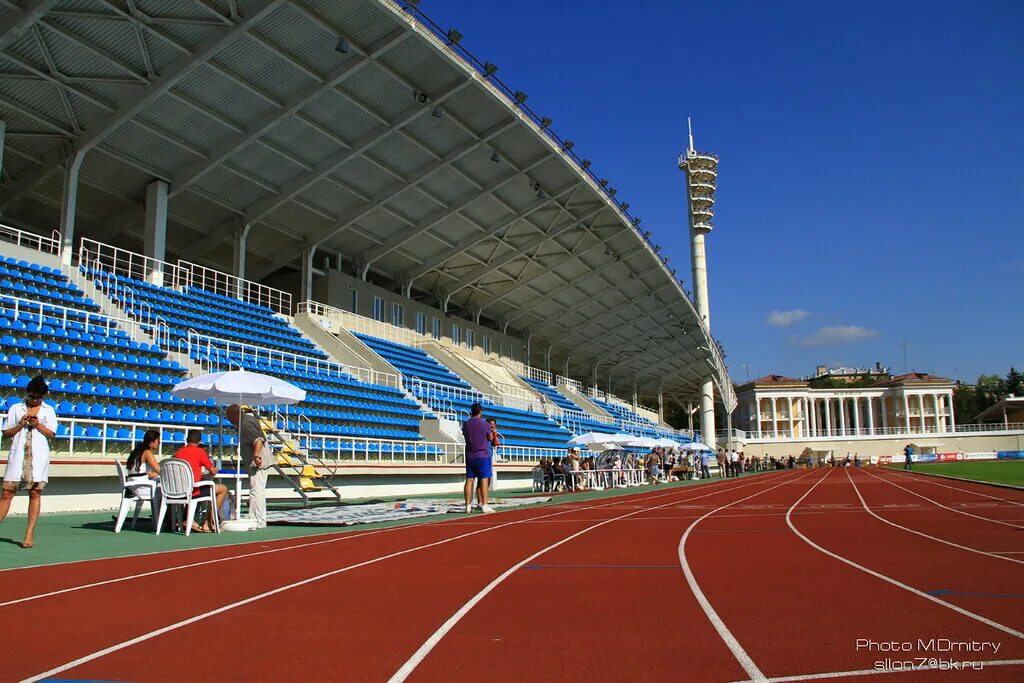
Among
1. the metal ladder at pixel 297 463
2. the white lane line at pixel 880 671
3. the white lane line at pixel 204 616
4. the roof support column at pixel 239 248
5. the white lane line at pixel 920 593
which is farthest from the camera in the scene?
the roof support column at pixel 239 248

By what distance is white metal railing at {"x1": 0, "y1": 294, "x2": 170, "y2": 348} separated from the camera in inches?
661

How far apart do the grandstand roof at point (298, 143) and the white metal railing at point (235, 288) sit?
3.60 feet

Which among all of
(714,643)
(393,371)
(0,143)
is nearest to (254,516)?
(714,643)

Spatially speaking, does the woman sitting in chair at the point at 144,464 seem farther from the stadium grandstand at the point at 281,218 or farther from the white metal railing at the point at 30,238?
the white metal railing at the point at 30,238

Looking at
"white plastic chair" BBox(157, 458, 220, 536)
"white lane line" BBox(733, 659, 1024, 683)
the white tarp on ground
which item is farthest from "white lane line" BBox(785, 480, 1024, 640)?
"white plastic chair" BBox(157, 458, 220, 536)

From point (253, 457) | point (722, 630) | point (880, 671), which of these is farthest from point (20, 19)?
point (880, 671)

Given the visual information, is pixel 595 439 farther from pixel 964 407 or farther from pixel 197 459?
pixel 964 407

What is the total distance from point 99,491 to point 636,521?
9105mm

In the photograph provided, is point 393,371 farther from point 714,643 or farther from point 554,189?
point 714,643

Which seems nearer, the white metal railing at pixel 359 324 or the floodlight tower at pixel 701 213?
the white metal railing at pixel 359 324

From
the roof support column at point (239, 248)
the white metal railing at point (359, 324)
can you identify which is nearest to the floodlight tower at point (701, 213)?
the white metal railing at point (359, 324)

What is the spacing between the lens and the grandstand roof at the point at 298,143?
19.6 m

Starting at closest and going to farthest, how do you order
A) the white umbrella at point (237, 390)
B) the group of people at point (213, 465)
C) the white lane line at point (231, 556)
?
the white lane line at point (231, 556) < the group of people at point (213, 465) < the white umbrella at point (237, 390)

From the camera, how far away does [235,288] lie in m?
29.5
